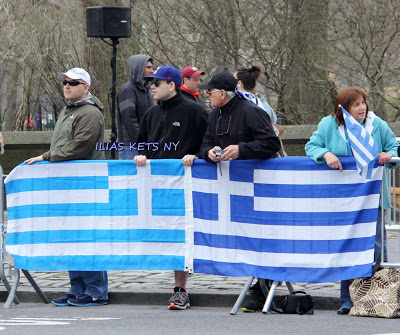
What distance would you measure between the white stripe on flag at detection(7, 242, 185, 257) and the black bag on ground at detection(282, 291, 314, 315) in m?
1.07

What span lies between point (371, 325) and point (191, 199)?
204 centimetres

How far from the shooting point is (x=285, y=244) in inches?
316

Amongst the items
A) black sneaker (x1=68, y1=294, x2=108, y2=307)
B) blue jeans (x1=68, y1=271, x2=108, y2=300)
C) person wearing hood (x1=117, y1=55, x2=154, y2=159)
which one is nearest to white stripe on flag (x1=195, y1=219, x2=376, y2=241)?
blue jeans (x1=68, y1=271, x2=108, y2=300)

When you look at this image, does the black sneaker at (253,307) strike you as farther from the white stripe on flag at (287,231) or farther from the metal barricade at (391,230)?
the metal barricade at (391,230)

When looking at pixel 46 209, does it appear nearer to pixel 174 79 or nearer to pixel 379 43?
pixel 174 79

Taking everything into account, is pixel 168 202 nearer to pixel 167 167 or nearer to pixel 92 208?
pixel 167 167

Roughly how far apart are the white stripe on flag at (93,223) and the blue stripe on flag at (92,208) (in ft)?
0.12

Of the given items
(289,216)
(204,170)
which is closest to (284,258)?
(289,216)

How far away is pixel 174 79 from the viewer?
28.5ft

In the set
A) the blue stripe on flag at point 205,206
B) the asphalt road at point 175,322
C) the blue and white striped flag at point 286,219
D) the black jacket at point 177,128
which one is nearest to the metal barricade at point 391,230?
the blue and white striped flag at point 286,219

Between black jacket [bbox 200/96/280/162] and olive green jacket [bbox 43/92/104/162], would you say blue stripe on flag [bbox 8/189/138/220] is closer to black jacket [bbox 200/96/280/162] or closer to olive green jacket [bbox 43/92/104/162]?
olive green jacket [bbox 43/92/104/162]

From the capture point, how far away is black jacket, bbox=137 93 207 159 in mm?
8617

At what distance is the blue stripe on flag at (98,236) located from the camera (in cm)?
854

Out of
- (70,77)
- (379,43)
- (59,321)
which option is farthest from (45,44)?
(59,321)
